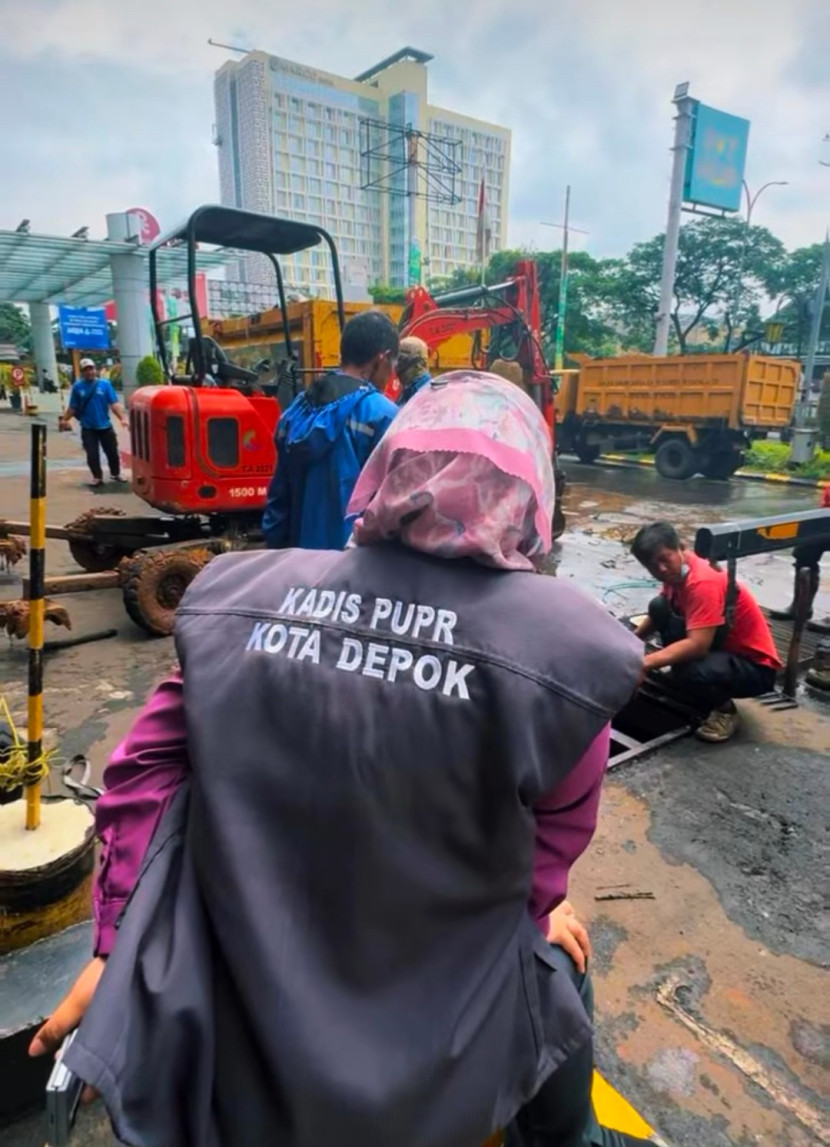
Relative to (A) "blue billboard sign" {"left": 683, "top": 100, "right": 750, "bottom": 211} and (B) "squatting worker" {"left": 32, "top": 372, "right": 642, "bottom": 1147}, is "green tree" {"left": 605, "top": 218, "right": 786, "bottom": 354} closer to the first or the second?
(A) "blue billboard sign" {"left": 683, "top": 100, "right": 750, "bottom": 211}

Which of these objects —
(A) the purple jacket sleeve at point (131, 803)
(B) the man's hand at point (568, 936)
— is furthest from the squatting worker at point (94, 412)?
(B) the man's hand at point (568, 936)

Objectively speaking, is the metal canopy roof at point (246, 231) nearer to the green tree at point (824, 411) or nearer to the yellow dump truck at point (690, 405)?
the yellow dump truck at point (690, 405)

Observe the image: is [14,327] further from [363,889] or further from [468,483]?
[363,889]

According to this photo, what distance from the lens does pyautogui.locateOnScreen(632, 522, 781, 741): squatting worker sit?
3477 mm

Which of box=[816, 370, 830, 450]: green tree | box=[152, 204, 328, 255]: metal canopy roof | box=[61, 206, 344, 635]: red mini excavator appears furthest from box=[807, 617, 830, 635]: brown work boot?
box=[816, 370, 830, 450]: green tree

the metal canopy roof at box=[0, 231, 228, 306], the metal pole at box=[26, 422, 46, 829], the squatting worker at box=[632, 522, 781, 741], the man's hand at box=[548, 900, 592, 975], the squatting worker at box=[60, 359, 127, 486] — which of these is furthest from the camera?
the metal canopy roof at box=[0, 231, 228, 306]

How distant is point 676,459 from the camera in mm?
13828

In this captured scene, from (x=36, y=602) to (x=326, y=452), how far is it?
4.53 ft

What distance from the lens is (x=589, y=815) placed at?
100cm

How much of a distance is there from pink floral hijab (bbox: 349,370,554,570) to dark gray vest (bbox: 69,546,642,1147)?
66 millimetres

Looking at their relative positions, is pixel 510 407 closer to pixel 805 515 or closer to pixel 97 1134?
pixel 97 1134

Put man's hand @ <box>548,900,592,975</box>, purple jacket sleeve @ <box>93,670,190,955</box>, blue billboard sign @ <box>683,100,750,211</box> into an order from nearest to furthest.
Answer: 1. purple jacket sleeve @ <box>93,670,190,955</box>
2. man's hand @ <box>548,900,592,975</box>
3. blue billboard sign @ <box>683,100,750,211</box>

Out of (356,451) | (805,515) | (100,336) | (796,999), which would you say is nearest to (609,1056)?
(796,999)

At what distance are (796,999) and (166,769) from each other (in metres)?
2.12
